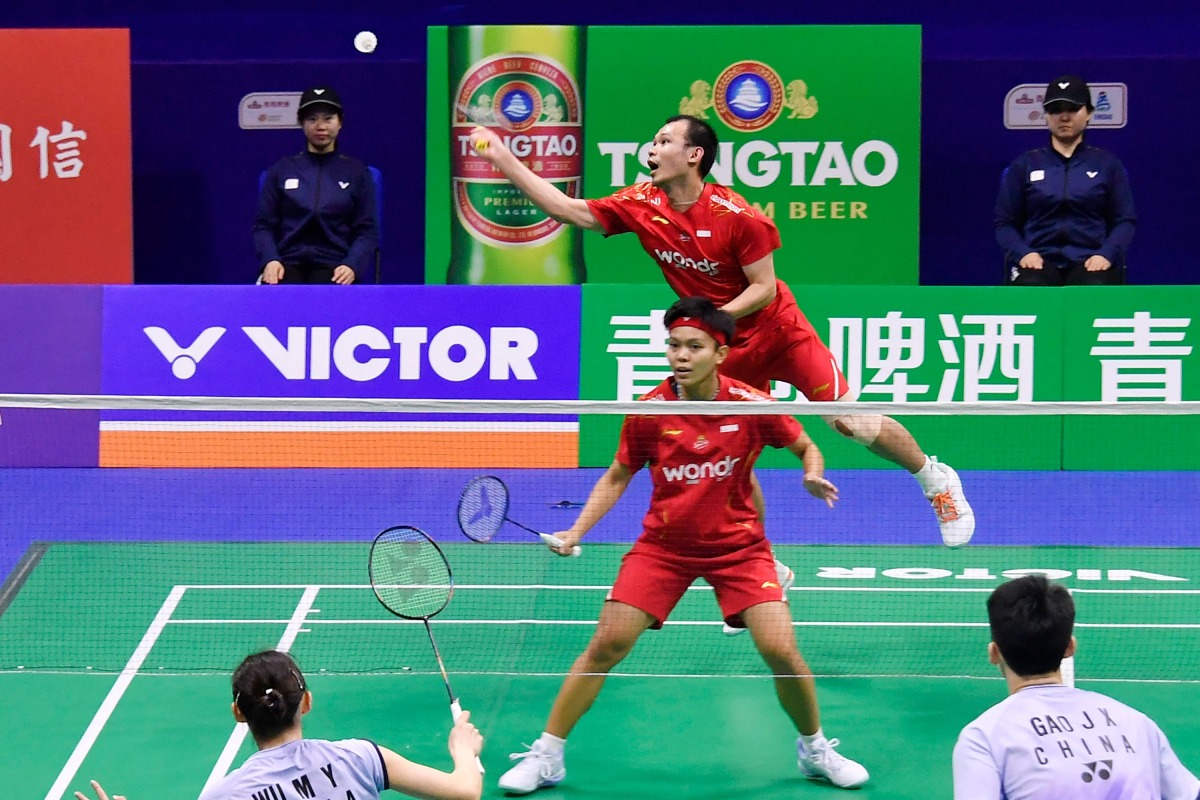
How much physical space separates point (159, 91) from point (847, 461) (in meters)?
7.10

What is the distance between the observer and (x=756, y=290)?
24.5 ft

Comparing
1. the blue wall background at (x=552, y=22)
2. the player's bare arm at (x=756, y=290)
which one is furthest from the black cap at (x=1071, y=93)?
the player's bare arm at (x=756, y=290)

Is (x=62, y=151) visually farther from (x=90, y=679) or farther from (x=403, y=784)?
(x=403, y=784)

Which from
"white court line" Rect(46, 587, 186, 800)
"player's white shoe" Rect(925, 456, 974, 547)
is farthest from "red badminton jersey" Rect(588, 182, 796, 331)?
"white court line" Rect(46, 587, 186, 800)

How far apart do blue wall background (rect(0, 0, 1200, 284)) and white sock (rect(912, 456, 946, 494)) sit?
720 centimetres

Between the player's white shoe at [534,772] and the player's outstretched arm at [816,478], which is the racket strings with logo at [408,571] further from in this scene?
the player's outstretched arm at [816,478]

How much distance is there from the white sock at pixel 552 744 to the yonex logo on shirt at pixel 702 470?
40.8 inches

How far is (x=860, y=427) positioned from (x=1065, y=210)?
14.7 ft

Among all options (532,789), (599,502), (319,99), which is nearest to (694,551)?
(599,502)

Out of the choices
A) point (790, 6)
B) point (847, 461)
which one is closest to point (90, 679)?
point (847, 461)

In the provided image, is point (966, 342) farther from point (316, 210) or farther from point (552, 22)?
point (552, 22)

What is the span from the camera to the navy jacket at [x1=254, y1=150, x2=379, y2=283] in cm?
1173

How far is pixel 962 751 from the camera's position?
3.72m

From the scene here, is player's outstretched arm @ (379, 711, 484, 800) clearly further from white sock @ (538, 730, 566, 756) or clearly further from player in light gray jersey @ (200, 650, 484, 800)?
white sock @ (538, 730, 566, 756)
